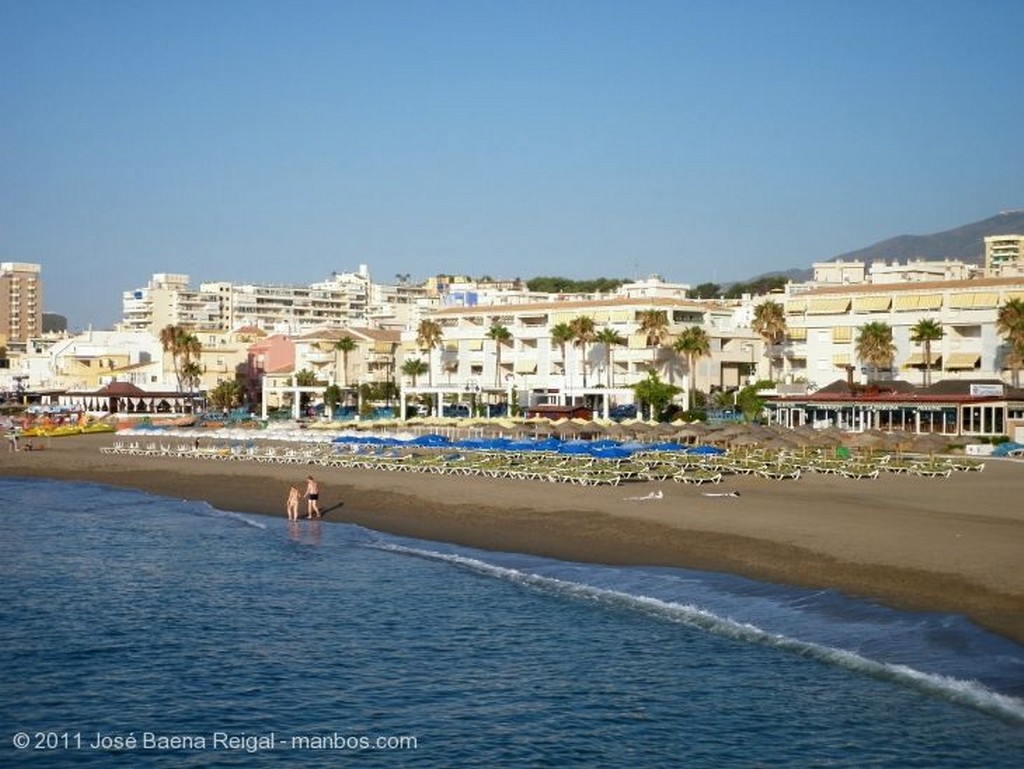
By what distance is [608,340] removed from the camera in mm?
80500

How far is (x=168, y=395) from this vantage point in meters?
103

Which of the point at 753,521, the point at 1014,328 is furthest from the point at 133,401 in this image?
the point at 753,521

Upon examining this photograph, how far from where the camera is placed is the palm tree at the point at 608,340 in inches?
3174

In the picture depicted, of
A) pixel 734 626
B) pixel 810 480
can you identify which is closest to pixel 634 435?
pixel 810 480

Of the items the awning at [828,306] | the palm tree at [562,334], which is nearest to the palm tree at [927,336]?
the awning at [828,306]

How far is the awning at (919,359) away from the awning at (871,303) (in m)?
3.64

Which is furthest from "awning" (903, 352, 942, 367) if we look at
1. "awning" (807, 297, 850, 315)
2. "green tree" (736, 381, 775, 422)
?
"green tree" (736, 381, 775, 422)

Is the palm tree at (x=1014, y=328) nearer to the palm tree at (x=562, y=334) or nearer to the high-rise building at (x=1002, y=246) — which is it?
the palm tree at (x=562, y=334)

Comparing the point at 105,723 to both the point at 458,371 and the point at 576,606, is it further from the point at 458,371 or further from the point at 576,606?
the point at 458,371

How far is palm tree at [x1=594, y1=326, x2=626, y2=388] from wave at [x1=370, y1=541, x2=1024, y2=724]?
171 ft

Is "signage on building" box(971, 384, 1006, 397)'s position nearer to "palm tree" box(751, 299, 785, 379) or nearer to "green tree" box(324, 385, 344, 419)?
"palm tree" box(751, 299, 785, 379)

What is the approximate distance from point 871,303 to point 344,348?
1618 inches

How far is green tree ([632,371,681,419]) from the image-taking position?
241 ft

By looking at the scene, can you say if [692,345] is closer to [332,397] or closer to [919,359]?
[919,359]
